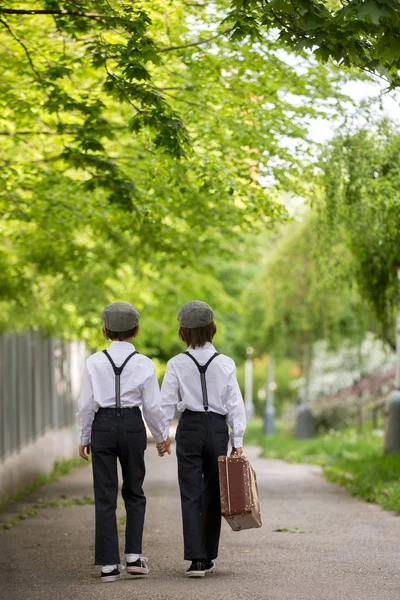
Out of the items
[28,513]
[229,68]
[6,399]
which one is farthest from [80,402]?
[6,399]

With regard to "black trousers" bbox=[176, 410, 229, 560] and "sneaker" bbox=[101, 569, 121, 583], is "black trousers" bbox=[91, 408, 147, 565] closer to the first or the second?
"sneaker" bbox=[101, 569, 121, 583]

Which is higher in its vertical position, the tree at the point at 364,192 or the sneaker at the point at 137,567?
the tree at the point at 364,192

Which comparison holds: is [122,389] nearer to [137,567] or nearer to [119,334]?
[119,334]

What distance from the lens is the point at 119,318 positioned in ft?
25.2

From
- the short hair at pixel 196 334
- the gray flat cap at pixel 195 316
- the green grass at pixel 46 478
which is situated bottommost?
the green grass at pixel 46 478

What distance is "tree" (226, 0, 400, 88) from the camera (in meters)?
6.68

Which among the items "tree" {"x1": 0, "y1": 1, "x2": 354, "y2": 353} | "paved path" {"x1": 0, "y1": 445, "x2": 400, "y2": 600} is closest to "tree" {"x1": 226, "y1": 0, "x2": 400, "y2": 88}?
"tree" {"x1": 0, "y1": 1, "x2": 354, "y2": 353}

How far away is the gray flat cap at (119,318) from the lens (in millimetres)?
7688

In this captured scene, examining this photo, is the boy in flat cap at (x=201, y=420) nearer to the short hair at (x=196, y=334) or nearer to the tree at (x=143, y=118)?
the short hair at (x=196, y=334)

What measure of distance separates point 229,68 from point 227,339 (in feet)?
99.4

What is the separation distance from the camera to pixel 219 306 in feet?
92.7

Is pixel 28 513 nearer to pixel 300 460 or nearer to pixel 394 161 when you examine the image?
pixel 394 161

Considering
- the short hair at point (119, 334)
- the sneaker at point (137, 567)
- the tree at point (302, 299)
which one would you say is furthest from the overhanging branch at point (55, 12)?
the tree at point (302, 299)

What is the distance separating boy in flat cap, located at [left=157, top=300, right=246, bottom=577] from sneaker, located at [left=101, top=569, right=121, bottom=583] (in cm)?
48
